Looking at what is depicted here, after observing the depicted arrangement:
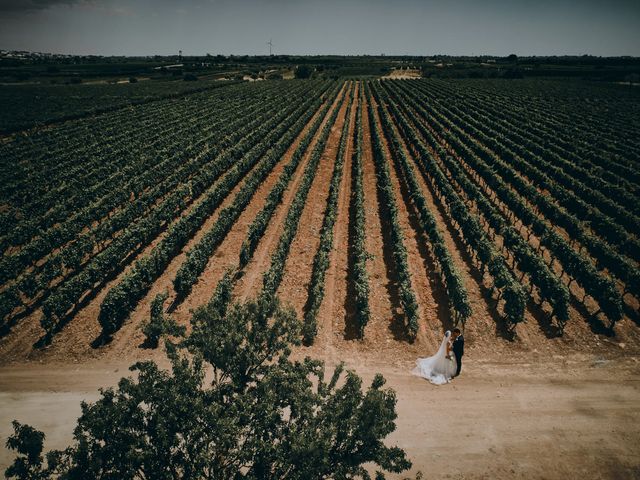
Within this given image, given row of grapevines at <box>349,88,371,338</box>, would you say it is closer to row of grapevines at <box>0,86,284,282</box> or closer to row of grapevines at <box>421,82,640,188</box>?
row of grapevines at <box>0,86,284,282</box>

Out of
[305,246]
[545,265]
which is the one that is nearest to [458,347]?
[545,265]

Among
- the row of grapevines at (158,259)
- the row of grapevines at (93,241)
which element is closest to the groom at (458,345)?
the row of grapevines at (158,259)

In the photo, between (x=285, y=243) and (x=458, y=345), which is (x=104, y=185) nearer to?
(x=285, y=243)

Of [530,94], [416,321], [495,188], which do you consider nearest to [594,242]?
[495,188]

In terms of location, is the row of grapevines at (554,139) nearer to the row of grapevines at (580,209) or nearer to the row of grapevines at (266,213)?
the row of grapevines at (580,209)

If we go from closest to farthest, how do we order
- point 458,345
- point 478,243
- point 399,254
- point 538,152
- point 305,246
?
point 458,345
point 399,254
point 478,243
point 305,246
point 538,152

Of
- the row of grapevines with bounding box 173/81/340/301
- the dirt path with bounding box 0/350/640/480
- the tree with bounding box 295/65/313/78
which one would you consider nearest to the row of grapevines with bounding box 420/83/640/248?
the dirt path with bounding box 0/350/640/480
